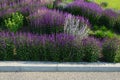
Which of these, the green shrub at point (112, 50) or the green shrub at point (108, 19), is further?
the green shrub at point (108, 19)

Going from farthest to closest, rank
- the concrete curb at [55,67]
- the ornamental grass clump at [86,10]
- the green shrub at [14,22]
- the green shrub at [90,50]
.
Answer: the ornamental grass clump at [86,10] → the green shrub at [14,22] → the green shrub at [90,50] → the concrete curb at [55,67]

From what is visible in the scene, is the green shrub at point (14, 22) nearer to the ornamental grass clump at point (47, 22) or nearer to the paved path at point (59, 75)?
the ornamental grass clump at point (47, 22)

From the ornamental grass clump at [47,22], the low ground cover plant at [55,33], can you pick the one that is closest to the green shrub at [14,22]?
the low ground cover plant at [55,33]

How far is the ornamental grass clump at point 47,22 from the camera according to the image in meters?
11.2

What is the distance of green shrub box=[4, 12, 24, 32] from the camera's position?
11195 mm

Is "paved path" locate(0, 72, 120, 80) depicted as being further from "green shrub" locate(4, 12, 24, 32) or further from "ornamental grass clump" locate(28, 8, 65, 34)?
"green shrub" locate(4, 12, 24, 32)

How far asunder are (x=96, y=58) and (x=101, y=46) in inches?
16.7

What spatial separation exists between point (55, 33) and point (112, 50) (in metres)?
2.41

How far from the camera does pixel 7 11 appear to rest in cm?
1239

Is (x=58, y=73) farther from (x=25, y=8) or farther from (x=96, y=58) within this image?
(x=25, y=8)

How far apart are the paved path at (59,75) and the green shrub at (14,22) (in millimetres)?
2985

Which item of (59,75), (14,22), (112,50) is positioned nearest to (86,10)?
(14,22)

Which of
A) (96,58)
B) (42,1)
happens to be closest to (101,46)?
(96,58)

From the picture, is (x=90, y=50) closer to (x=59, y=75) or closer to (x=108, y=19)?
(x=59, y=75)
